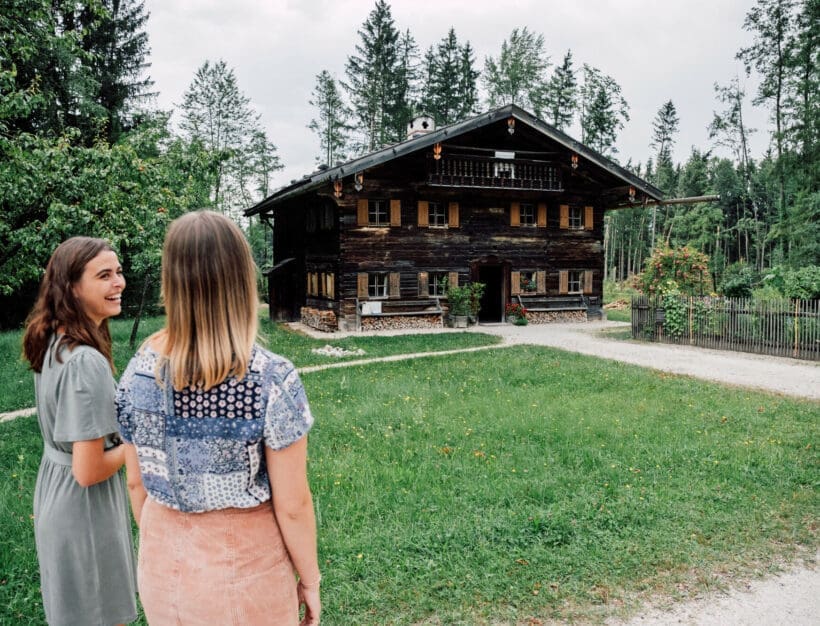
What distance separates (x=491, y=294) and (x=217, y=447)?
23.1m

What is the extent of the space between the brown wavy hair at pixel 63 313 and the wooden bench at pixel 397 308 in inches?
688

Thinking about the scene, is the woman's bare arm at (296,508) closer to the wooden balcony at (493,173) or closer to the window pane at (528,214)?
the wooden balcony at (493,173)

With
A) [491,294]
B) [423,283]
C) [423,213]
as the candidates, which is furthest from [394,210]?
[491,294]

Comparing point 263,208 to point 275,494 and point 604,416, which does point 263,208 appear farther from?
point 275,494

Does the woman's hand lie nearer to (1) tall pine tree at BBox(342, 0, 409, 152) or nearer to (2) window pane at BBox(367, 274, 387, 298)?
(2) window pane at BBox(367, 274, 387, 298)

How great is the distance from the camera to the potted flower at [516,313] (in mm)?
22453

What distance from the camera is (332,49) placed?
43.1 meters

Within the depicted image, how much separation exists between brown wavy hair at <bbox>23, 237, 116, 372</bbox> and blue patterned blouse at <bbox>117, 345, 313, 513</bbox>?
34.4 inches

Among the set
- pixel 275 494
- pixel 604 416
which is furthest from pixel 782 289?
pixel 275 494

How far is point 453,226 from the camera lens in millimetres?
21797

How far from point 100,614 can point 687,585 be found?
3563mm

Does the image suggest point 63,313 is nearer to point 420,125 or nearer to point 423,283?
point 423,283

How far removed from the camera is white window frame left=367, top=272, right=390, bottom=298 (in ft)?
68.1

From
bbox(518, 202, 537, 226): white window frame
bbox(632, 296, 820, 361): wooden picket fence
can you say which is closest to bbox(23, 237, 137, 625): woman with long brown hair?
bbox(632, 296, 820, 361): wooden picket fence
